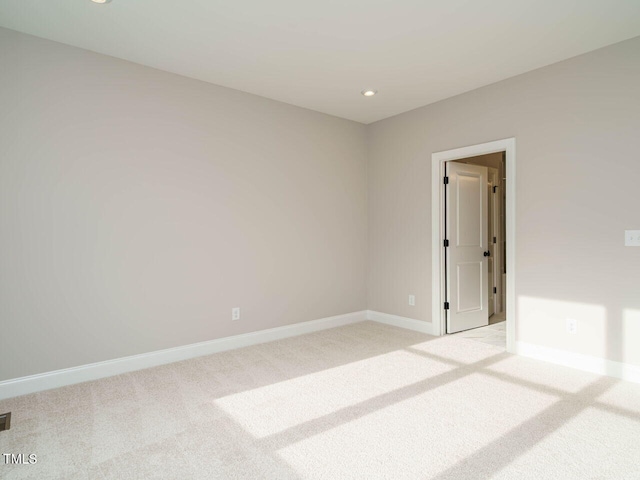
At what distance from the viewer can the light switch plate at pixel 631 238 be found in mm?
2904

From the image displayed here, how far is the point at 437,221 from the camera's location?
435 cm

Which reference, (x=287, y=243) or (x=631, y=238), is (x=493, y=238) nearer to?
(x=631, y=238)

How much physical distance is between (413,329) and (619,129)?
9.27 ft

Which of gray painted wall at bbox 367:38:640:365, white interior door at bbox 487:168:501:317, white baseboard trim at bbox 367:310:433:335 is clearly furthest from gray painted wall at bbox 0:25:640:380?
white interior door at bbox 487:168:501:317

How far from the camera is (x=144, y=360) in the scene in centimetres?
330

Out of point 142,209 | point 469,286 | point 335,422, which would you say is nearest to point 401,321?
point 469,286

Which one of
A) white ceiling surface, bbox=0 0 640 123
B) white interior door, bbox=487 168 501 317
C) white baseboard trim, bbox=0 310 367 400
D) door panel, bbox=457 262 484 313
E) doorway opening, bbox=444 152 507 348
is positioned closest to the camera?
white ceiling surface, bbox=0 0 640 123

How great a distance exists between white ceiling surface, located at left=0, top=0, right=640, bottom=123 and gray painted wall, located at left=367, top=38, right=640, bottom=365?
0.75 feet

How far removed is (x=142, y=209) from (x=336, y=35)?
217 cm

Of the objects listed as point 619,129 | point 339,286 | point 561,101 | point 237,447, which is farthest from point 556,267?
point 237,447

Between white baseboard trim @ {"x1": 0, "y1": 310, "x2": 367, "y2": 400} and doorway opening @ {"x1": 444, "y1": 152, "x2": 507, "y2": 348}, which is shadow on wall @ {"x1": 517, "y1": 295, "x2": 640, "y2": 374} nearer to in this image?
doorway opening @ {"x1": 444, "y1": 152, "x2": 507, "y2": 348}

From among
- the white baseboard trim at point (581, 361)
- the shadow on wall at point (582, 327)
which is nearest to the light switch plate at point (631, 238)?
the shadow on wall at point (582, 327)

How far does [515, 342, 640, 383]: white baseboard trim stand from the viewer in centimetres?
297

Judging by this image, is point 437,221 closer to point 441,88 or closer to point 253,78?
point 441,88
